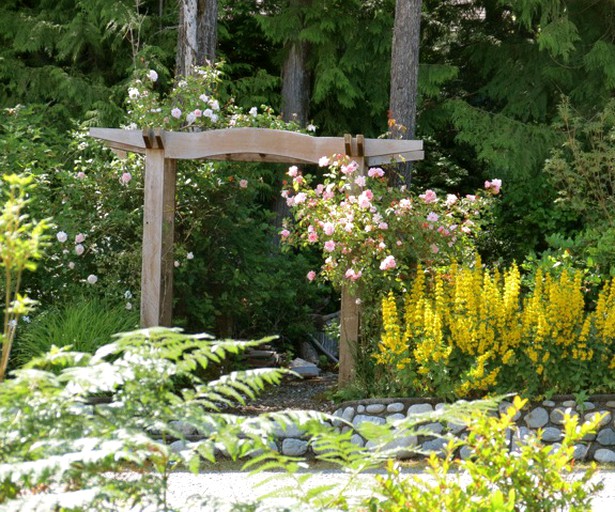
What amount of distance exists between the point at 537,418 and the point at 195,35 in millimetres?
5782

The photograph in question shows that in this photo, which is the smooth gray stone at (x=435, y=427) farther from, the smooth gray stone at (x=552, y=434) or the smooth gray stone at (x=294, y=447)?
the smooth gray stone at (x=294, y=447)

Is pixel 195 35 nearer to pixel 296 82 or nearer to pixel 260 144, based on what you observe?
pixel 296 82

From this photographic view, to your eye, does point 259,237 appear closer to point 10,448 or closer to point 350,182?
point 350,182

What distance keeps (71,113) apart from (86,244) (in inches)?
168

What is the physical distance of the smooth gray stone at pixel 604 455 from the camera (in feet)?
20.8

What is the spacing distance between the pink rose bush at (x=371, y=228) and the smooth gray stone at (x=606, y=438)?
64.1 inches

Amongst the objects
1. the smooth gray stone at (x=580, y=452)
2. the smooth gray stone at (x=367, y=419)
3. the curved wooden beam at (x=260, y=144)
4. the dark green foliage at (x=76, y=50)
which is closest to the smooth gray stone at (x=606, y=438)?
the smooth gray stone at (x=580, y=452)

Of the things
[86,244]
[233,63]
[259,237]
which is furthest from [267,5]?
[86,244]

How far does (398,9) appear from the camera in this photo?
1053cm

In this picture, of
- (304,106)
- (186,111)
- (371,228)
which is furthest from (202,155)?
(304,106)

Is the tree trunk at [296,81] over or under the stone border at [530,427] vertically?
over

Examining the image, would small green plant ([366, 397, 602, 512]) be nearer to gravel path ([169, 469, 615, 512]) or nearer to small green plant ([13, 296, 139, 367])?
gravel path ([169, 469, 615, 512])

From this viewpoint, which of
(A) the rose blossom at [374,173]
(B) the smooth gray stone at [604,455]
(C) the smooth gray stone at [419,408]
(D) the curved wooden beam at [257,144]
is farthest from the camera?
(D) the curved wooden beam at [257,144]

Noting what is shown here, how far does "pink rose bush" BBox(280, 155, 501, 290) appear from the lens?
23.4ft
